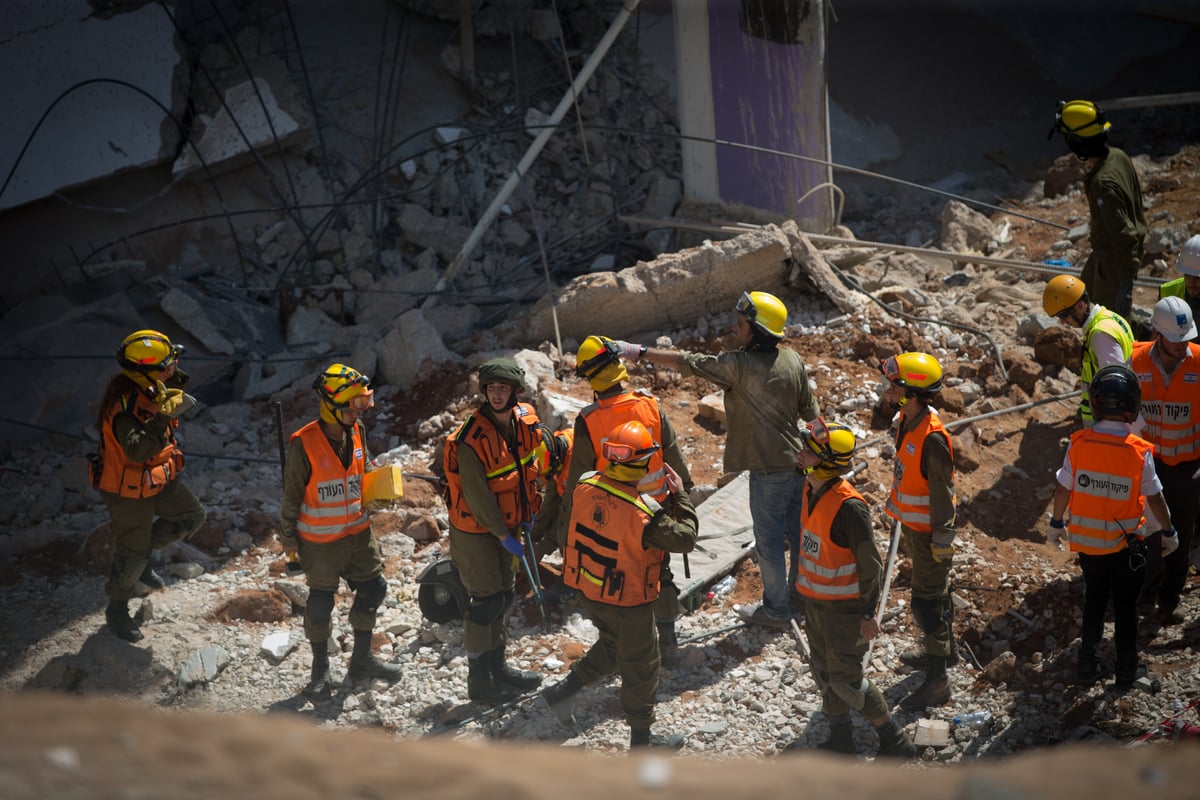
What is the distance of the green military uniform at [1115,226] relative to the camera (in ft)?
22.4

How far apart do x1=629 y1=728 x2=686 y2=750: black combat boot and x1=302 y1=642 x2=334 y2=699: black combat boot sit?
1.84 m

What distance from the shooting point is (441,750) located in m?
2.38

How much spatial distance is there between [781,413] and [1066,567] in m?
2.11

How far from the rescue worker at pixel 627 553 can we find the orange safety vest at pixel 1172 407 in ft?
8.84

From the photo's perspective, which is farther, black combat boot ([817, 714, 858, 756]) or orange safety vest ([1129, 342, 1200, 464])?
orange safety vest ([1129, 342, 1200, 464])

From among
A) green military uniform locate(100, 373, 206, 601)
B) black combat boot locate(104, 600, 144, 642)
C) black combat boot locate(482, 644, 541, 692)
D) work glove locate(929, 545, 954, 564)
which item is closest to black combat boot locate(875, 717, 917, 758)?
work glove locate(929, 545, 954, 564)

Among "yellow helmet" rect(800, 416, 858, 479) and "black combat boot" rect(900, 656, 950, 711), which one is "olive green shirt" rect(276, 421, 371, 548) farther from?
"black combat boot" rect(900, 656, 950, 711)

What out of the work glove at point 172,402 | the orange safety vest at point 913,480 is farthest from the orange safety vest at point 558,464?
the work glove at point 172,402

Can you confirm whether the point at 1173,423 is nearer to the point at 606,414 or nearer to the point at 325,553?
the point at 606,414

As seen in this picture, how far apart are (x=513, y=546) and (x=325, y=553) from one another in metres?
1.08

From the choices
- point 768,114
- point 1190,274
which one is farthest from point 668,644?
point 768,114

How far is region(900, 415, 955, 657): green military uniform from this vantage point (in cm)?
505

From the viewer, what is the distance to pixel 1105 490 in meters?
4.90

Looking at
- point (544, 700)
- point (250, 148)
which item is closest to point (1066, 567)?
point (544, 700)
